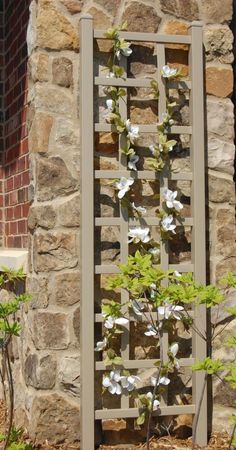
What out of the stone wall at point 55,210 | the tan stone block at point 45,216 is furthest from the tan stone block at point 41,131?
the tan stone block at point 45,216

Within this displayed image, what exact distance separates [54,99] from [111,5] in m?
0.61

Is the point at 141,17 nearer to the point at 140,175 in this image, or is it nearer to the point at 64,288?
the point at 140,175

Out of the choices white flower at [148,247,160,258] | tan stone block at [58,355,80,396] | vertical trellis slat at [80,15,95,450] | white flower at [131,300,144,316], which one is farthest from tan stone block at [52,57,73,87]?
tan stone block at [58,355,80,396]

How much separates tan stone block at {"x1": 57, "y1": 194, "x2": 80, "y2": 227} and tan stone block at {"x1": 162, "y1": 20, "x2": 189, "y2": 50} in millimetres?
1022

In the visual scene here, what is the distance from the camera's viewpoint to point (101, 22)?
3.61m

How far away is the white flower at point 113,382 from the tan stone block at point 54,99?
135 cm

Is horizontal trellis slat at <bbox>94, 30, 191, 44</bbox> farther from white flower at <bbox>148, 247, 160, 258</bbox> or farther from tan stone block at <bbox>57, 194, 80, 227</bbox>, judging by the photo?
white flower at <bbox>148, 247, 160, 258</bbox>

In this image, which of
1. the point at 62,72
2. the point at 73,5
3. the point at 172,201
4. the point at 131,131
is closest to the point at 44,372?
the point at 172,201

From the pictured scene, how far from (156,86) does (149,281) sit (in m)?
1.18

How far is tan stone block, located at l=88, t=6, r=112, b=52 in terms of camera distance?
11.8ft

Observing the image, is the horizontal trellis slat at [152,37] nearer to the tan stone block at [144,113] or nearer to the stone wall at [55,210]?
the stone wall at [55,210]

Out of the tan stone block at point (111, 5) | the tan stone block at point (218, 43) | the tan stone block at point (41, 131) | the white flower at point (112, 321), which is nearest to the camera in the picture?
the white flower at point (112, 321)

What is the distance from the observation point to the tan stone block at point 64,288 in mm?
3484

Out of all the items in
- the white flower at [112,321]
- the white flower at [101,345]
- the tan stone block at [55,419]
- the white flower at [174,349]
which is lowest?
the tan stone block at [55,419]
